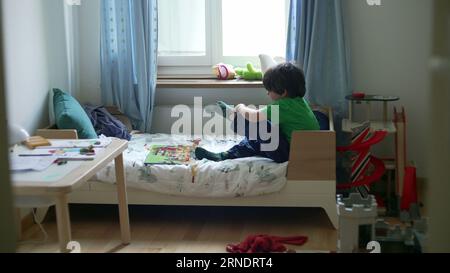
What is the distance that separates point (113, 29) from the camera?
3770 millimetres

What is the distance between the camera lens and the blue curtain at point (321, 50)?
3580 mm

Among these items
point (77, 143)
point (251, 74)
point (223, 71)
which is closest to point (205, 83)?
point (223, 71)

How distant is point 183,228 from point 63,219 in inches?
44.5

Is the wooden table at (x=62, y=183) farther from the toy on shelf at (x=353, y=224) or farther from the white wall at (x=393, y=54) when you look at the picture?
the white wall at (x=393, y=54)

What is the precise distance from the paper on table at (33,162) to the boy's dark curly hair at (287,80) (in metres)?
1.28

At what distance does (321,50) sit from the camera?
11.9 feet

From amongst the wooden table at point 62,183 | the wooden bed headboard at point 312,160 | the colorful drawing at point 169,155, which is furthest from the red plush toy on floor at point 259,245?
the wooden table at point 62,183

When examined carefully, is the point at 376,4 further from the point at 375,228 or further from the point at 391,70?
the point at 375,228

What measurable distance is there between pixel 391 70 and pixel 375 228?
5.13 ft

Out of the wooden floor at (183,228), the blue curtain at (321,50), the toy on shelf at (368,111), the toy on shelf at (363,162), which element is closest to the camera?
the wooden floor at (183,228)

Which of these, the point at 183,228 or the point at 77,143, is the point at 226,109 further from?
the point at 77,143

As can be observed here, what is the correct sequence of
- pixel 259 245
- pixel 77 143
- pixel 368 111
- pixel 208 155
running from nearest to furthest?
pixel 77 143, pixel 259 245, pixel 208 155, pixel 368 111

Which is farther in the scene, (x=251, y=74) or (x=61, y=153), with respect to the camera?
(x=251, y=74)

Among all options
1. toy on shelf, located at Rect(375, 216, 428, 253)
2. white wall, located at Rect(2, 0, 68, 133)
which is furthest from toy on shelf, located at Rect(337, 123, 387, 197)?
white wall, located at Rect(2, 0, 68, 133)
